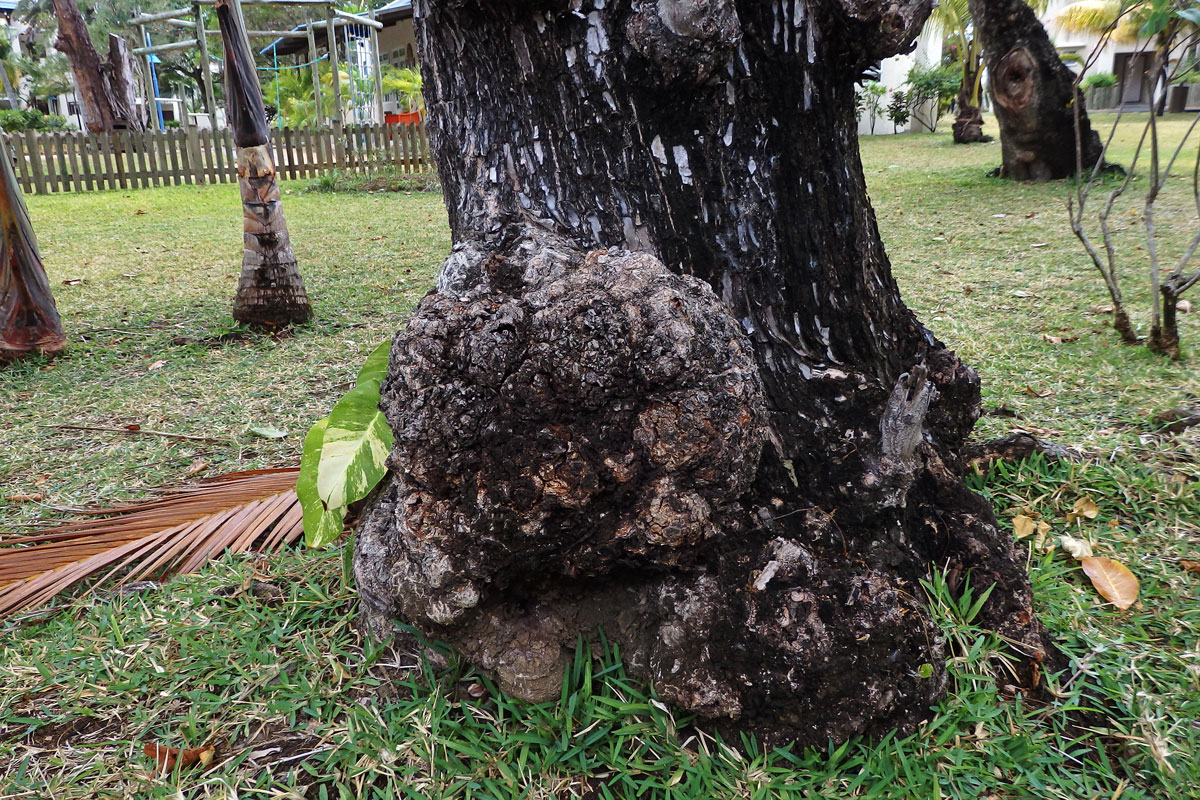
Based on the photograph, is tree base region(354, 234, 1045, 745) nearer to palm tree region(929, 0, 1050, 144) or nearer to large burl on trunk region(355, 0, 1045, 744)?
large burl on trunk region(355, 0, 1045, 744)

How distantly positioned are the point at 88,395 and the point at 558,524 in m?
3.28

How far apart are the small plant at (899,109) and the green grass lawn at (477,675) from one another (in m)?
18.5

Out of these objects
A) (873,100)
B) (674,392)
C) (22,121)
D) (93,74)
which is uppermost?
(93,74)

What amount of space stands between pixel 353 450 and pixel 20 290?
3.35 metres

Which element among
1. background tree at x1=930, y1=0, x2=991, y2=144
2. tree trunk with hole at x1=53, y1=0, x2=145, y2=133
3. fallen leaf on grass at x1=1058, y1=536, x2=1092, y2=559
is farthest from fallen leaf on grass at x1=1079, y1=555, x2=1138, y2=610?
tree trunk with hole at x1=53, y1=0, x2=145, y2=133

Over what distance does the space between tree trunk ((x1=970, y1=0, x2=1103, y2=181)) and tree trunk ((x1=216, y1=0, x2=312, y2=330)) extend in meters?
7.29

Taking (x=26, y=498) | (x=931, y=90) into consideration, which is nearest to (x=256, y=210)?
(x=26, y=498)

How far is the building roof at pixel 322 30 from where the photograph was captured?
20.3m

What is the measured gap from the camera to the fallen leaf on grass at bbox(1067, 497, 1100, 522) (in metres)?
2.10

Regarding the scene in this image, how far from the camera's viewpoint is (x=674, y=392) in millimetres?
1409

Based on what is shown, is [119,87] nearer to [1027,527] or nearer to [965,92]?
[965,92]

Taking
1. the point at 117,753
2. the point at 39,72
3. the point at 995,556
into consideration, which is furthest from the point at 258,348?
the point at 39,72

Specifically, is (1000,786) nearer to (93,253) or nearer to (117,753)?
(117,753)

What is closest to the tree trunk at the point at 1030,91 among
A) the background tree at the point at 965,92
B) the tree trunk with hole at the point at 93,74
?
the background tree at the point at 965,92
